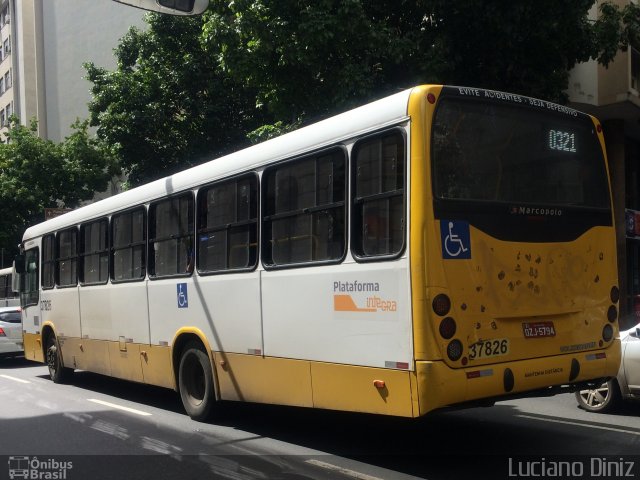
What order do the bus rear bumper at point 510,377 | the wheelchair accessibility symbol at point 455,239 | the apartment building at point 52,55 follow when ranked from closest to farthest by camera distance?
the bus rear bumper at point 510,377, the wheelchair accessibility symbol at point 455,239, the apartment building at point 52,55

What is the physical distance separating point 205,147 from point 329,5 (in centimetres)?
771

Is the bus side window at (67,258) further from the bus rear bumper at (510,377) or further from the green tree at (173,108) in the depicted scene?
the bus rear bumper at (510,377)

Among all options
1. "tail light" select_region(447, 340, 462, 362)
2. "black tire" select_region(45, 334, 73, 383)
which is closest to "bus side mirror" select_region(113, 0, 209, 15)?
"tail light" select_region(447, 340, 462, 362)

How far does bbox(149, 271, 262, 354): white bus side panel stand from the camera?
23.9 feet

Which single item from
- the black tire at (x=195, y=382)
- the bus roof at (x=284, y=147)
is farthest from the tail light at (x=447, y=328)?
the black tire at (x=195, y=382)

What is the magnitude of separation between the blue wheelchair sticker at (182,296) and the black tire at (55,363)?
4.87 metres

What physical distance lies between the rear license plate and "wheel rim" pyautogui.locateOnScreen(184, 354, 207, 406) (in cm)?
419

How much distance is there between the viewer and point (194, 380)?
28.1 feet

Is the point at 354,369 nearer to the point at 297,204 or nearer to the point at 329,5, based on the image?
the point at 297,204

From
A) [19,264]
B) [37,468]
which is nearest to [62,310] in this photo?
[19,264]

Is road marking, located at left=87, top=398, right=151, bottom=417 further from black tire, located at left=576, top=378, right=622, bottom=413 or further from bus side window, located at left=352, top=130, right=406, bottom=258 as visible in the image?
black tire, located at left=576, top=378, right=622, bottom=413

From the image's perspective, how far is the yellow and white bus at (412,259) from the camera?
541cm

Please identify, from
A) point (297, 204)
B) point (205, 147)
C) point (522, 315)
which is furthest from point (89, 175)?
point (522, 315)

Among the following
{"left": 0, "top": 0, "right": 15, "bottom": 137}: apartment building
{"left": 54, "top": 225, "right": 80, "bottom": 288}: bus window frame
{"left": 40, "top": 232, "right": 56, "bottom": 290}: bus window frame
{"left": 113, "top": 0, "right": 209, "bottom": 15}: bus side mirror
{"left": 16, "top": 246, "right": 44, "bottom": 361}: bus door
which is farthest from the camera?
{"left": 0, "top": 0, "right": 15, "bottom": 137}: apartment building
